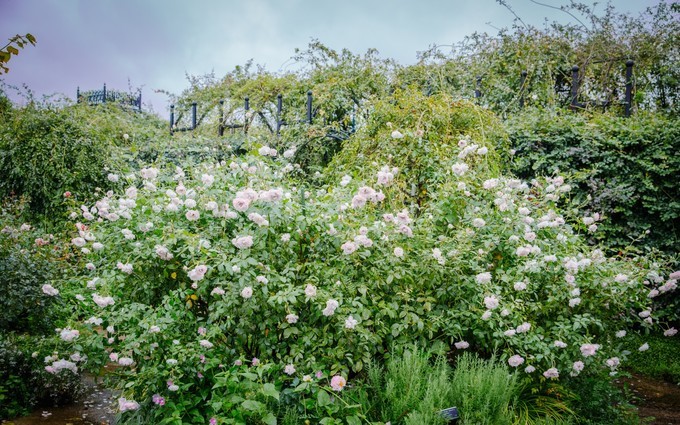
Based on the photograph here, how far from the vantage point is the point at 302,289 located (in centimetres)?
297

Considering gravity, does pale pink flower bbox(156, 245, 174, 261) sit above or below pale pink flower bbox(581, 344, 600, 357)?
above

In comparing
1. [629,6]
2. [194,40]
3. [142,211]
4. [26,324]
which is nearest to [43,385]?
[26,324]

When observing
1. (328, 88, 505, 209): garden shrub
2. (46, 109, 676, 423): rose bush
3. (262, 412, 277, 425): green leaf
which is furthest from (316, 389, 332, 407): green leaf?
(328, 88, 505, 209): garden shrub

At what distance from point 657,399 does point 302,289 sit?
3.26m

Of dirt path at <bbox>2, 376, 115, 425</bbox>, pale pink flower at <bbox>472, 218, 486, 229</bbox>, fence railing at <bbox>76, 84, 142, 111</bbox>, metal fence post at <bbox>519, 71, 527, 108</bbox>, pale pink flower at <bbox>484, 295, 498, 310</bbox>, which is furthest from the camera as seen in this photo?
fence railing at <bbox>76, 84, 142, 111</bbox>

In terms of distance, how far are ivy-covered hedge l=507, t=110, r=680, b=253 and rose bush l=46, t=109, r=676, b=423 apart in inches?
81.0

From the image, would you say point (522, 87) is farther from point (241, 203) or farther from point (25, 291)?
point (25, 291)

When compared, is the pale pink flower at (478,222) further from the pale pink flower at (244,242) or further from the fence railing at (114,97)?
the fence railing at (114,97)

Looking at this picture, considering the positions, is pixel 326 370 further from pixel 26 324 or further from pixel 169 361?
pixel 26 324

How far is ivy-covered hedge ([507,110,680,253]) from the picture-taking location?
18.0 ft

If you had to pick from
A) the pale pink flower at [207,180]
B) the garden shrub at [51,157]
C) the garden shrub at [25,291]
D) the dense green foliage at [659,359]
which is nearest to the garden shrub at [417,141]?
the pale pink flower at [207,180]

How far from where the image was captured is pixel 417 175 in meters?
4.93

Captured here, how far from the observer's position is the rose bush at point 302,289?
2936 millimetres

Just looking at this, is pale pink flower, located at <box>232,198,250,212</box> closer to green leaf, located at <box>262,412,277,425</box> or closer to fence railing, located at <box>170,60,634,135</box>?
green leaf, located at <box>262,412,277,425</box>
